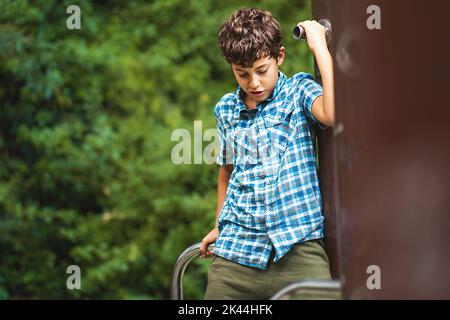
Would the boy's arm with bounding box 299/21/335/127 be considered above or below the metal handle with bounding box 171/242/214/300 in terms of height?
above

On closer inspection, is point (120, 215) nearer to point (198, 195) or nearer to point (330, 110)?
point (198, 195)

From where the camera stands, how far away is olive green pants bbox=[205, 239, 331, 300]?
6.86 feet

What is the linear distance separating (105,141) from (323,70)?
3981mm

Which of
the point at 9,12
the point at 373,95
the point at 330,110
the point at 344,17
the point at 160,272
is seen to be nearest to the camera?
the point at 373,95

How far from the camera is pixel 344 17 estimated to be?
Answer: 167cm

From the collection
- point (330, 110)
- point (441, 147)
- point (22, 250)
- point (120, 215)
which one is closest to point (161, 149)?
point (120, 215)

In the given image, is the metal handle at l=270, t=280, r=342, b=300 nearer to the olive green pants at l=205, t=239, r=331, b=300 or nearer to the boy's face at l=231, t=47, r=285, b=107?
the olive green pants at l=205, t=239, r=331, b=300

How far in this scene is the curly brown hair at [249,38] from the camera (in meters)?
2.20

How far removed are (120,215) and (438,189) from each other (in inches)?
173

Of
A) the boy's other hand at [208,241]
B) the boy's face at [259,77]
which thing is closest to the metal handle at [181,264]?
the boy's other hand at [208,241]

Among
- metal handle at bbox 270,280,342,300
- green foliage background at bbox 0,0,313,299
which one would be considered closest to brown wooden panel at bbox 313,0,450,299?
metal handle at bbox 270,280,342,300

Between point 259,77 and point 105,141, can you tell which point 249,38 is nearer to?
point 259,77

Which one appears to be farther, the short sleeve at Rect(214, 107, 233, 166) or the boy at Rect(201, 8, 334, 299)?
the short sleeve at Rect(214, 107, 233, 166)

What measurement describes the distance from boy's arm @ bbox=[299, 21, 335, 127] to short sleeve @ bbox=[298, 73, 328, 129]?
0.08 feet
